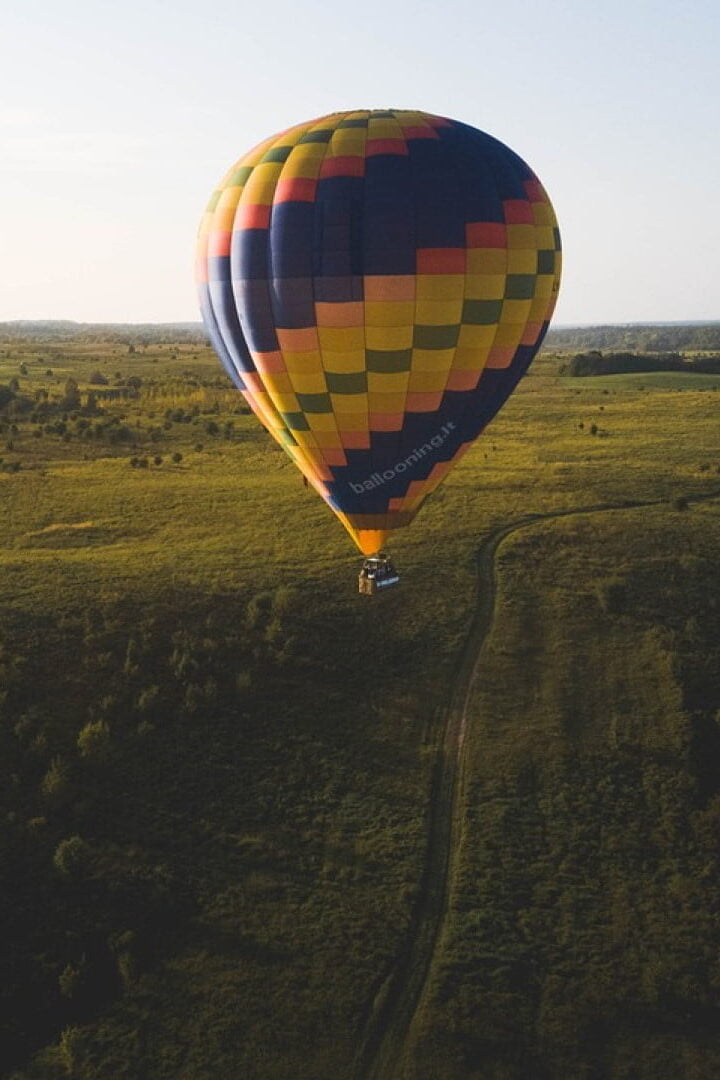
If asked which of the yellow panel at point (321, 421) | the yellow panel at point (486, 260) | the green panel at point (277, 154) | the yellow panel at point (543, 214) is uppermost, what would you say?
the green panel at point (277, 154)

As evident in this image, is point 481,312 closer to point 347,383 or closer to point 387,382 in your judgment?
point 387,382

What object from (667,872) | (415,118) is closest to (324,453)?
(415,118)

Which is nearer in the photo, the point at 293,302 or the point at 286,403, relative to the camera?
the point at 293,302

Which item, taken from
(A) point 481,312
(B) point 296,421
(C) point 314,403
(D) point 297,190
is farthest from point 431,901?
(D) point 297,190

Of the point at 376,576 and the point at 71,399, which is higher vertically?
the point at 71,399

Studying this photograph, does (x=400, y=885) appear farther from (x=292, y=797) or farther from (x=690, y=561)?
(x=690, y=561)

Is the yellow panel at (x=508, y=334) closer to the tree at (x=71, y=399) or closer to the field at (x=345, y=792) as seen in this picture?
the field at (x=345, y=792)

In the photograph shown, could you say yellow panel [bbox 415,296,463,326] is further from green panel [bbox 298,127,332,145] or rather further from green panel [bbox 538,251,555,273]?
green panel [bbox 298,127,332,145]

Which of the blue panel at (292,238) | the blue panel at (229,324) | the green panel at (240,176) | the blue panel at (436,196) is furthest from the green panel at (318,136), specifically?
the blue panel at (229,324)
